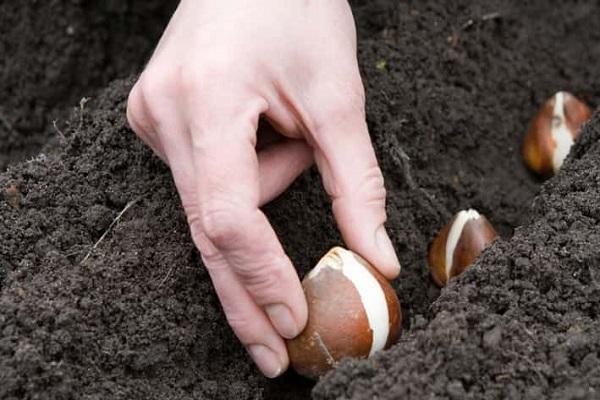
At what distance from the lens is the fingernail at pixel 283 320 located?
4.72ft

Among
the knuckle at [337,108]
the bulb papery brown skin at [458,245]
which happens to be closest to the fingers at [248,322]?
the knuckle at [337,108]

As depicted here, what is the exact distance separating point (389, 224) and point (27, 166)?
759 mm

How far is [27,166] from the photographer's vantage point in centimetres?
172

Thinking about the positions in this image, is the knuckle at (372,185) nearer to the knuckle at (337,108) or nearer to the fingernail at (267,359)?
the knuckle at (337,108)

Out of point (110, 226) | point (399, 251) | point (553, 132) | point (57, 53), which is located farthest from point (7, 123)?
point (553, 132)

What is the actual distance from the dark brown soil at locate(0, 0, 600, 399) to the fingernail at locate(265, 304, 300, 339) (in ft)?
0.43

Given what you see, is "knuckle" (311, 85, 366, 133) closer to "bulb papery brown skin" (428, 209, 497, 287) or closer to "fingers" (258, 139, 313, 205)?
"fingers" (258, 139, 313, 205)

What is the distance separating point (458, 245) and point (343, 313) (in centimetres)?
45

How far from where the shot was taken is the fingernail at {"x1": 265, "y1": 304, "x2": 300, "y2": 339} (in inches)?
56.6

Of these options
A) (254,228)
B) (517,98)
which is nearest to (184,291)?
(254,228)

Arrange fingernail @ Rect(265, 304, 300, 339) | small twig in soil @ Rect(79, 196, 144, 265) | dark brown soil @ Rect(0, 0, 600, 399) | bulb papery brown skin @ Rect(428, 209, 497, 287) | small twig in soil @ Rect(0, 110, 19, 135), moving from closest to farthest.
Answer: dark brown soil @ Rect(0, 0, 600, 399), fingernail @ Rect(265, 304, 300, 339), small twig in soil @ Rect(79, 196, 144, 265), bulb papery brown skin @ Rect(428, 209, 497, 287), small twig in soil @ Rect(0, 110, 19, 135)

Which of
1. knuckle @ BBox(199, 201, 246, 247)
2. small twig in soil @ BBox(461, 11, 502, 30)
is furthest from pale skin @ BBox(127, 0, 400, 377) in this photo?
small twig in soil @ BBox(461, 11, 502, 30)

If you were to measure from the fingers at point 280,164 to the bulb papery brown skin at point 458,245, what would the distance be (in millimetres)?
375

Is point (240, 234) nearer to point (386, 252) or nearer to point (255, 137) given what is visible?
point (255, 137)
